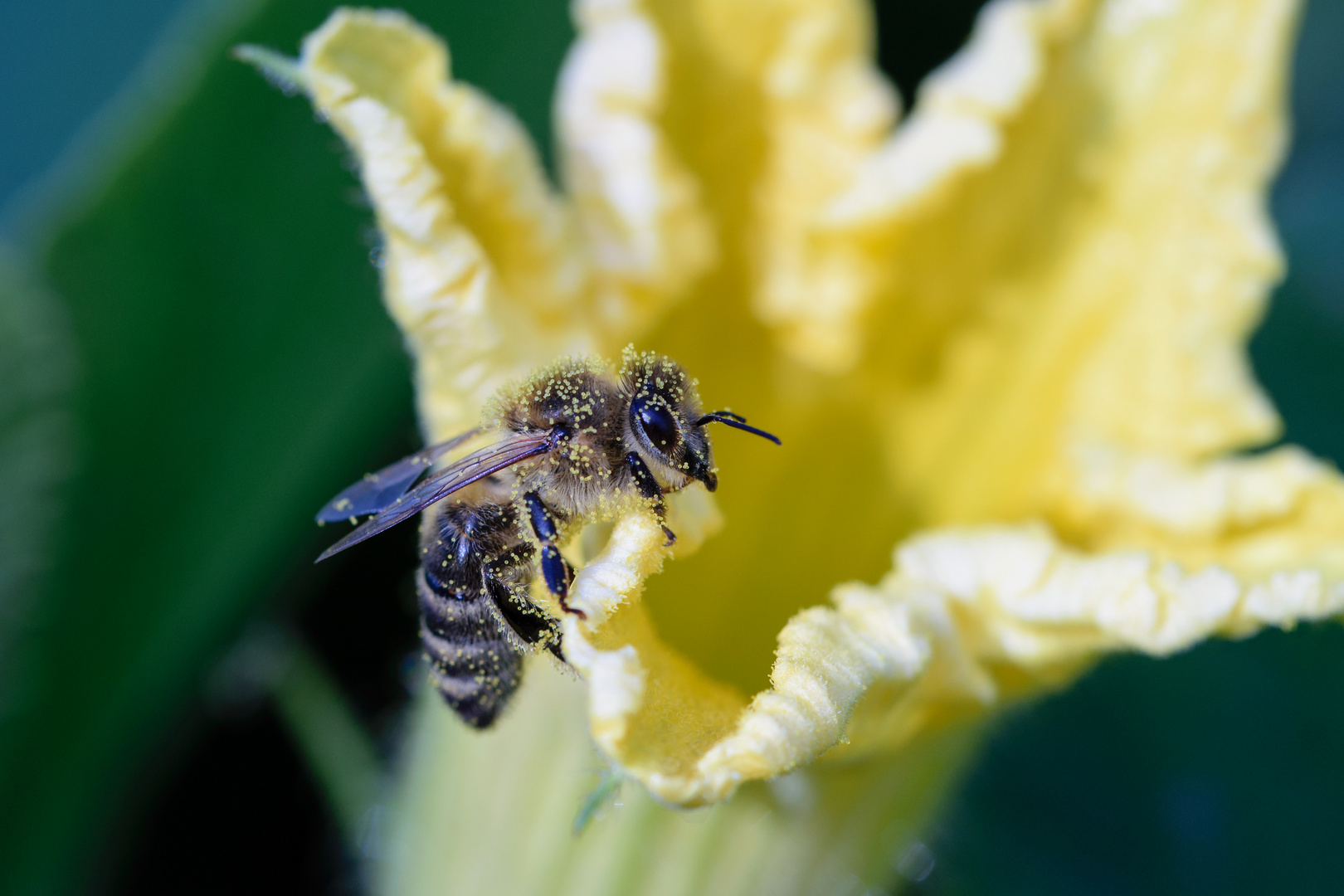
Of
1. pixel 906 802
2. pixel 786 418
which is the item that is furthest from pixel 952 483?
pixel 906 802

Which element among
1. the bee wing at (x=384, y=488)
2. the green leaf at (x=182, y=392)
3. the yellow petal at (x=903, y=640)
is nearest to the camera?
the yellow petal at (x=903, y=640)

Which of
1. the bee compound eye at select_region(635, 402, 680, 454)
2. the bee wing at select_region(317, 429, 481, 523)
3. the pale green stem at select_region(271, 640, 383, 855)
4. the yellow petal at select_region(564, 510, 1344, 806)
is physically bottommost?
the pale green stem at select_region(271, 640, 383, 855)

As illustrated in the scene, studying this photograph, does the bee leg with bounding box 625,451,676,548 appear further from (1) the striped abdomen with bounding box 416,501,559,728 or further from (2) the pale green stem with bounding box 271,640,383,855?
(2) the pale green stem with bounding box 271,640,383,855

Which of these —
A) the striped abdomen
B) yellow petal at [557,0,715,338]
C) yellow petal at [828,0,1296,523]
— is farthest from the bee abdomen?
yellow petal at [828,0,1296,523]

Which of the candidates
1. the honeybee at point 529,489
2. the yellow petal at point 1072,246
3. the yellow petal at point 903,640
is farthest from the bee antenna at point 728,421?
the yellow petal at point 1072,246

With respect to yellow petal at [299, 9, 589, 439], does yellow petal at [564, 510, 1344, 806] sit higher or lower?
lower

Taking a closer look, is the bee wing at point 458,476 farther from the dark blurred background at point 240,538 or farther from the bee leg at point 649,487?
the dark blurred background at point 240,538

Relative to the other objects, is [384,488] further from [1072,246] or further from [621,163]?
[1072,246]
